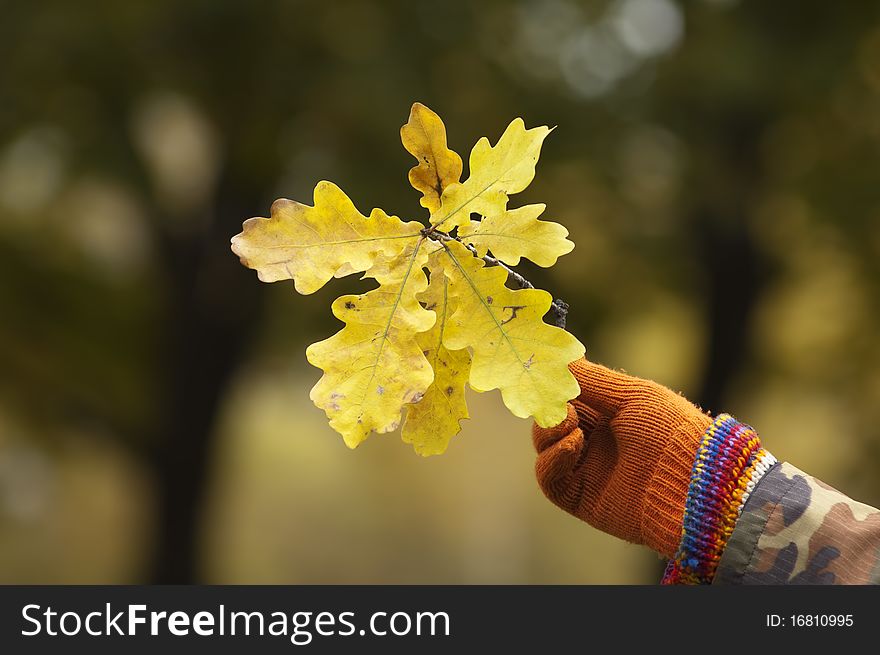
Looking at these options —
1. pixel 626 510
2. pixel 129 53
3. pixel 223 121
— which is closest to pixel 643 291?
pixel 223 121

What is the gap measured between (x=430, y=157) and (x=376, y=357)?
0.28m

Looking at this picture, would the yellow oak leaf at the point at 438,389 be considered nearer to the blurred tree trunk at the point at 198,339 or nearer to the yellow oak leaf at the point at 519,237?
the yellow oak leaf at the point at 519,237

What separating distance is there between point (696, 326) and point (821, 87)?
216 centimetres

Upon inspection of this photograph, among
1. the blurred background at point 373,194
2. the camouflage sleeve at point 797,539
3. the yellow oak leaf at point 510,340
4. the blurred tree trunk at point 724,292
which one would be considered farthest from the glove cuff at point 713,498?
the blurred tree trunk at point 724,292

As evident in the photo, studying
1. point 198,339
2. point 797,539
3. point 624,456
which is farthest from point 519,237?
point 198,339

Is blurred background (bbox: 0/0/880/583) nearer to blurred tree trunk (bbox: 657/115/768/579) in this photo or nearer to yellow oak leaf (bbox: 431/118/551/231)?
blurred tree trunk (bbox: 657/115/768/579)

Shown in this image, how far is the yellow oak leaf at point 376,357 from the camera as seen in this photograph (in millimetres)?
1139

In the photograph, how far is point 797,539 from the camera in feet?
4.14

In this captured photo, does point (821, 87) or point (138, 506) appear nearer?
point (821, 87)

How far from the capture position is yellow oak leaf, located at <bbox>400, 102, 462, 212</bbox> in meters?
1.21

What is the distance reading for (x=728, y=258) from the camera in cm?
604

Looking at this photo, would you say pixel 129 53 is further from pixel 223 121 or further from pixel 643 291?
pixel 643 291

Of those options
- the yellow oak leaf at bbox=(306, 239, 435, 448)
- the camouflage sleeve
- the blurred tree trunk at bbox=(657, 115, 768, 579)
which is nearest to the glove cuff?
Answer: the camouflage sleeve

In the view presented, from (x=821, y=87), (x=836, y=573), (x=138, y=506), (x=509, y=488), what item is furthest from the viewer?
(x=509, y=488)
